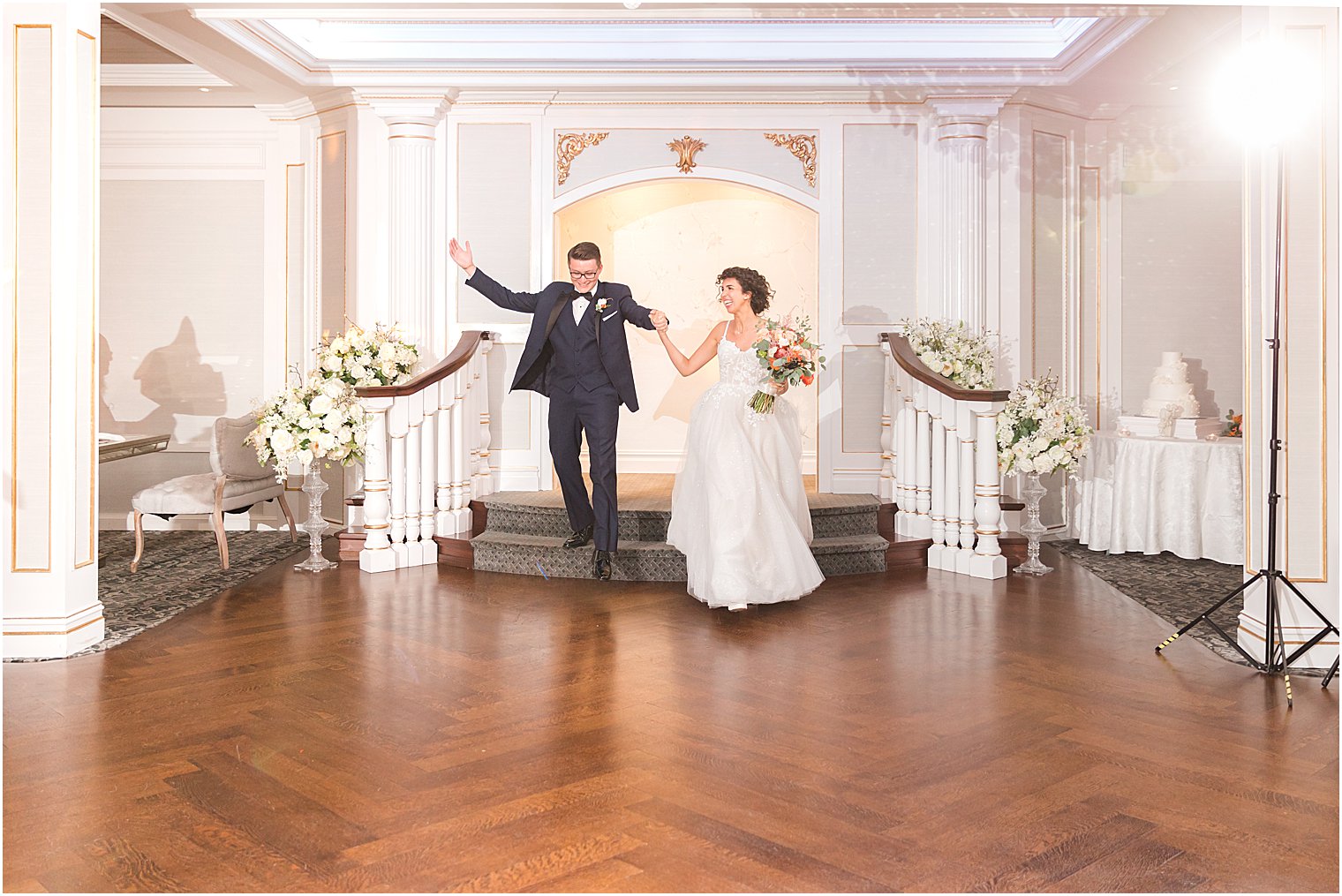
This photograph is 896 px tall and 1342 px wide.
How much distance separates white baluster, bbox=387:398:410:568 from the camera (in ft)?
21.3

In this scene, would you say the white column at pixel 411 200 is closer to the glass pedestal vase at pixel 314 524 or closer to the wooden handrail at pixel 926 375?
the glass pedestal vase at pixel 314 524

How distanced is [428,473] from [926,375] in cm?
314

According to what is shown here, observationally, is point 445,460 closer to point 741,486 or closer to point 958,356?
point 741,486

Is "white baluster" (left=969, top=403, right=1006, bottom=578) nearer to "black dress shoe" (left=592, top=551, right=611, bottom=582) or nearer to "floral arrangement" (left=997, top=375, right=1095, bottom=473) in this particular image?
"floral arrangement" (left=997, top=375, right=1095, bottom=473)

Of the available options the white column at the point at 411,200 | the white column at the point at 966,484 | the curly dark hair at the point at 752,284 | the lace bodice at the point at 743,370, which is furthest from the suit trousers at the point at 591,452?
the white column at the point at 966,484

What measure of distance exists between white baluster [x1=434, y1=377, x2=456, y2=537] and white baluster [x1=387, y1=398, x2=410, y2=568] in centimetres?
26

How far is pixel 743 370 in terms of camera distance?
5.79 m

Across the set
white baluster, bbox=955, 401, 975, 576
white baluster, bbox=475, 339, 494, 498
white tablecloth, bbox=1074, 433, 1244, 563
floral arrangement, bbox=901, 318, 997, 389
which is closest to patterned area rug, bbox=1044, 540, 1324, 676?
white tablecloth, bbox=1074, 433, 1244, 563

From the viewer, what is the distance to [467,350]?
23.0 ft

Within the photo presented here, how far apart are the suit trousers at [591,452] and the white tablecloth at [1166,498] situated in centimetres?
332

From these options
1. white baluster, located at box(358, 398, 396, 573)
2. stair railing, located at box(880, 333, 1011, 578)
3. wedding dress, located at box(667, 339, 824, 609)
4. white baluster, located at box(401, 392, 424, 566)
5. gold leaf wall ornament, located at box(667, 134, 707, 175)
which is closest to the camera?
wedding dress, located at box(667, 339, 824, 609)

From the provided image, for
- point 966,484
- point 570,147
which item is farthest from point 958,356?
point 570,147

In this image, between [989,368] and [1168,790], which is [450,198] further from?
[1168,790]

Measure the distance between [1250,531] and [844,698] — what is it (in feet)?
6.66
